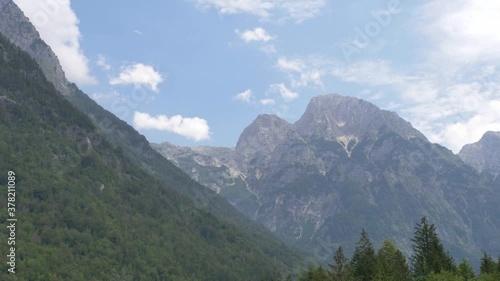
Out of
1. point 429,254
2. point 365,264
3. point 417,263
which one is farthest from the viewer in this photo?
point 417,263

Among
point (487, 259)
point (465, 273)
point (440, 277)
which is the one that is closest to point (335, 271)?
point (440, 277)

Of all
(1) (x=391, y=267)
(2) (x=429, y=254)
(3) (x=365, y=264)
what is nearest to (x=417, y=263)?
(2) (x=429, y=254)

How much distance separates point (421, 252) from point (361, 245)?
1604cm

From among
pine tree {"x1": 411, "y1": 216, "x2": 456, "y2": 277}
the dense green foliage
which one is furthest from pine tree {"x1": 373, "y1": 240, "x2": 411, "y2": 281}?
pine tree {"x1": 411, "y1": 216, "x2": 456, "y2": 277}

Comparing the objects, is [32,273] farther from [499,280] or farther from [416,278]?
[499,280]

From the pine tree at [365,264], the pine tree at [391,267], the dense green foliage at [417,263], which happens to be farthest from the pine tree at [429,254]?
the pine tree at [365,264]

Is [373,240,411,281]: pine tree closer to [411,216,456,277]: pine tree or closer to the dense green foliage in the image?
the dense green foliage

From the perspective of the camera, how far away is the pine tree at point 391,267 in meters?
97.2

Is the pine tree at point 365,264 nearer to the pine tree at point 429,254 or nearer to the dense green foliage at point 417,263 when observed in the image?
the dense green foliage at point 417,263

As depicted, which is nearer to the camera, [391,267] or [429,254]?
[391,267]

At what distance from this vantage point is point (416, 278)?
113 metres

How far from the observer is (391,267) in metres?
105

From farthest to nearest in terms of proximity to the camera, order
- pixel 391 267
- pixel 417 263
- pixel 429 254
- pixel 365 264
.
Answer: pixel 417 263 < pixel 365 264 < pixel 429 254 < pixel 391 267

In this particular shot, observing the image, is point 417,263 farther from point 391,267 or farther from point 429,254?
point 391,267
